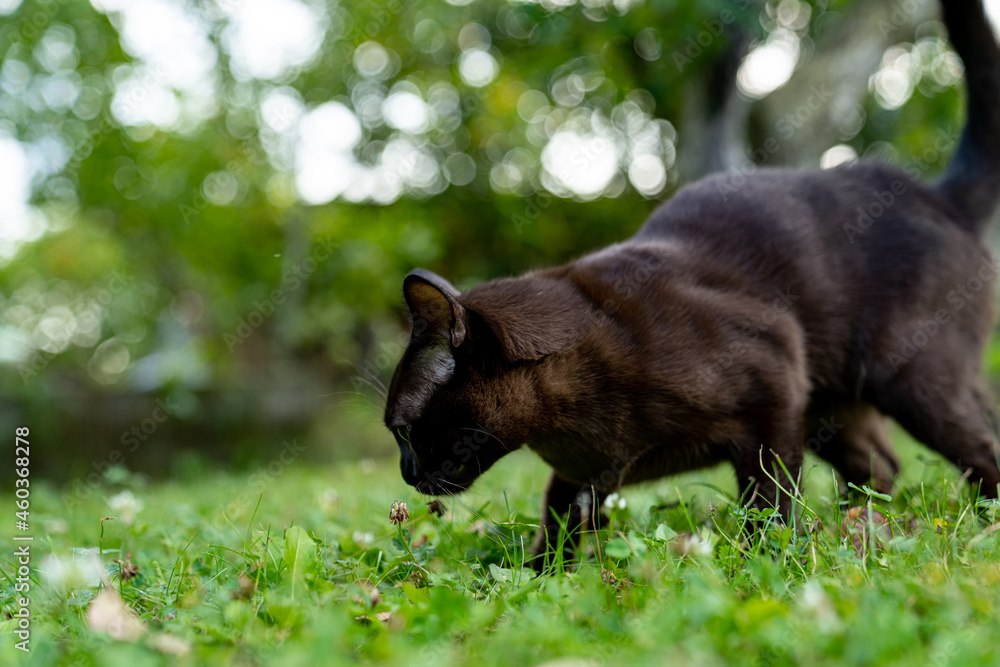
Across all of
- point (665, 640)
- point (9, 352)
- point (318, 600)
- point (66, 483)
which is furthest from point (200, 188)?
point (665, 640)

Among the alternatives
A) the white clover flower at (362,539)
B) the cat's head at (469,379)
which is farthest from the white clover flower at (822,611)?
the white clover flower at (362,539)

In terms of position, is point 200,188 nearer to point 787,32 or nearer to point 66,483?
point 66,483

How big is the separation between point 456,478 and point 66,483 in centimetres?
508

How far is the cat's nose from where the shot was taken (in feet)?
6.78

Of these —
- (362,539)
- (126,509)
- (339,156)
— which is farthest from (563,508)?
(339,156)

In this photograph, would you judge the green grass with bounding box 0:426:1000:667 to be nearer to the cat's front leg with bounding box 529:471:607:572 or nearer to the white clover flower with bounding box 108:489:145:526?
the cat's front leg with bounding box 529:471:607:572

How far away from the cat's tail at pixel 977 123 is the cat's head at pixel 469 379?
5.32ft

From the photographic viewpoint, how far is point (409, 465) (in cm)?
208

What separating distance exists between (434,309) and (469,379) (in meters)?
0.21

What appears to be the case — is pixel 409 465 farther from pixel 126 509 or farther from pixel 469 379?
pixel 126 509

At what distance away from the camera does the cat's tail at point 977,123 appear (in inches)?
107

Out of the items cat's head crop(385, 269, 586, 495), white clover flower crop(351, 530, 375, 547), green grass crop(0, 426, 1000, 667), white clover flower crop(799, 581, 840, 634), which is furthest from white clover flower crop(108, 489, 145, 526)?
white clover flower crop(799, 581, 840, 634)

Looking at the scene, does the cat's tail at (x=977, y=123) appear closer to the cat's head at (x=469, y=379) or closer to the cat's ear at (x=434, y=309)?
the cat's head at (x=469, y=379)

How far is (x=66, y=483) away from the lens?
19.4 feet
